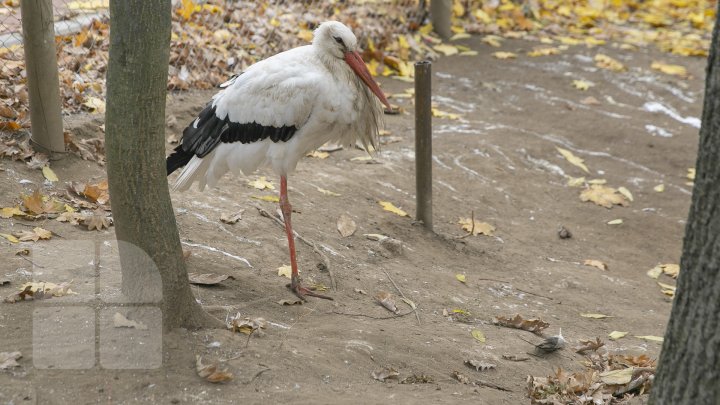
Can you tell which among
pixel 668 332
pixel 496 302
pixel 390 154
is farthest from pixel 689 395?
pixel 390 154

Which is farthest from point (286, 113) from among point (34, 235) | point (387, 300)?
point (34, 235)

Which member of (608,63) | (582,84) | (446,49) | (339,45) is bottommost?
(582,84)

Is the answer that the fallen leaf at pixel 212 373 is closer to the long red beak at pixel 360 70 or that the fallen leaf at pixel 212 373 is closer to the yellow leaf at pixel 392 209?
the long red beak at pixel 360 70

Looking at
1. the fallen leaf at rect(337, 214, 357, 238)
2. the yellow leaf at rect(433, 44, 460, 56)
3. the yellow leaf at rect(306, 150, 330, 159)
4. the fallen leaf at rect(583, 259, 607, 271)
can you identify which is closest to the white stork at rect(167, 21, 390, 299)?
the fallen leaf at rect(337, 214, 357, 238)

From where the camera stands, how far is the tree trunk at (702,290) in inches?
104

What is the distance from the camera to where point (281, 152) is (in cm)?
506

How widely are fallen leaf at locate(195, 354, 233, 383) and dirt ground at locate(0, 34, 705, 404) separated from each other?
0.03m

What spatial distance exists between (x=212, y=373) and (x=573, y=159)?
17.1 feet

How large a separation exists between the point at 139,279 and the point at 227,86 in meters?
1.81

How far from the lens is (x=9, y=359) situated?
3568mm

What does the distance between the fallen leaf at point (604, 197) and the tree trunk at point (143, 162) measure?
4353mm

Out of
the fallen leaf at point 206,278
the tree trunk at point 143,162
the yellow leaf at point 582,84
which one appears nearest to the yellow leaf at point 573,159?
the yellow leaf at point 582,84

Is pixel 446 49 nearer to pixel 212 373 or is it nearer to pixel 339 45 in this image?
pixel 339 45

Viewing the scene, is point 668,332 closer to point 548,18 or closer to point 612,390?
point 612,390
